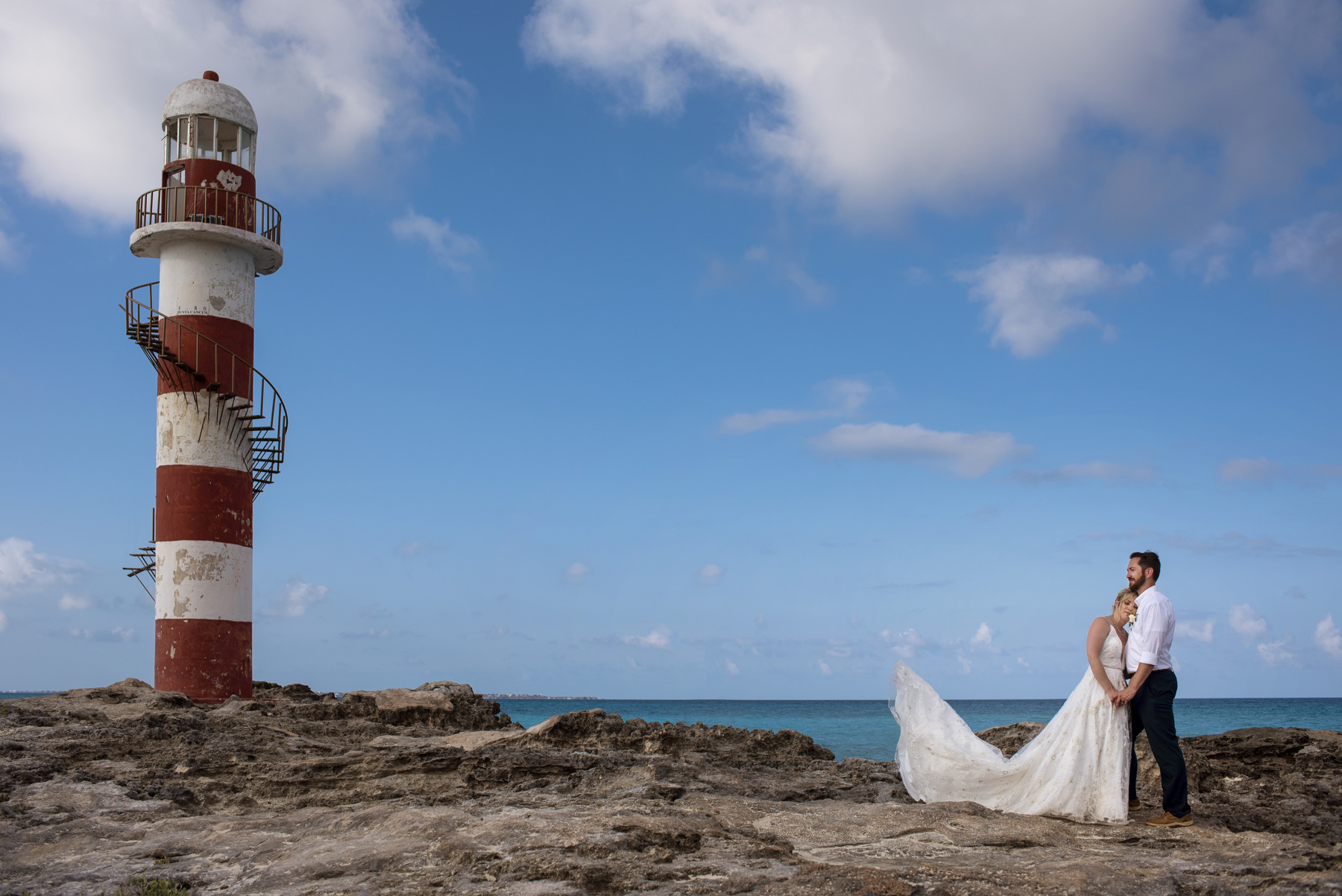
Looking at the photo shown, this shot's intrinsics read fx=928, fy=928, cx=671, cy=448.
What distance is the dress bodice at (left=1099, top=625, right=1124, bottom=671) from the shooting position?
7.56m

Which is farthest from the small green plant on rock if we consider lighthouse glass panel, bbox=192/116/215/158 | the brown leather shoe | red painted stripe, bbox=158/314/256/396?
lighthouse glass panel, bbox=192/116/215/158

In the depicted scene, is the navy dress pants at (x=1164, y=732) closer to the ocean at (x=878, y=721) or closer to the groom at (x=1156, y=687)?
the groom at (x=1156, y=687)

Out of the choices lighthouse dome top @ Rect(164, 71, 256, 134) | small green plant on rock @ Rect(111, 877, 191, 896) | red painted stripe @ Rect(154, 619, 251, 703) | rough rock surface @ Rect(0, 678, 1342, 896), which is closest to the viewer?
rough rock surface @ Rect(0, 678, 1342, 896)

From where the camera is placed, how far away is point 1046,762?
7.64m

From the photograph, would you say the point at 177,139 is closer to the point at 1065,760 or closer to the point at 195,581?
the point at 195,581

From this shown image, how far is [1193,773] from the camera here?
9406 millimetres

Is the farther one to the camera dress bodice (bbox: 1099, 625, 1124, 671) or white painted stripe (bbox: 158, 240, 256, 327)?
white painted stripe (bbox: 158, 240, 256, 327)

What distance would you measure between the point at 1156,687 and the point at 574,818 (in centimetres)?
460

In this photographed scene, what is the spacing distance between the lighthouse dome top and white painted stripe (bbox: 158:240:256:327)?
2.74 metres

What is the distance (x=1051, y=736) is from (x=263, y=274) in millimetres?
15924

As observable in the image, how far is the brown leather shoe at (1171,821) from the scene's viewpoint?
688cm

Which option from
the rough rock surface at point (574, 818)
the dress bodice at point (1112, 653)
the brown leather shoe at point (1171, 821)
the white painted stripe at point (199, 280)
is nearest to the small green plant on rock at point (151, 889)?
the rough rock surface at point (574, 818)

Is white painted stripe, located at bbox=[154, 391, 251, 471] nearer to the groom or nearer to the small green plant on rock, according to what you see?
the small green plant on rock

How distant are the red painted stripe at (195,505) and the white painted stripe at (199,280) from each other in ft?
9.12
